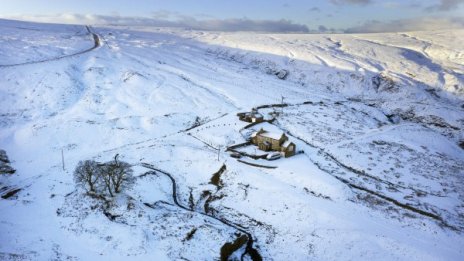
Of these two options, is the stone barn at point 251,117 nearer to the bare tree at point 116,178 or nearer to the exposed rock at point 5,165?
the bare tree at point 116,178

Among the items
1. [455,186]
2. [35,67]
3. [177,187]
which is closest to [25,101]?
[35,67]

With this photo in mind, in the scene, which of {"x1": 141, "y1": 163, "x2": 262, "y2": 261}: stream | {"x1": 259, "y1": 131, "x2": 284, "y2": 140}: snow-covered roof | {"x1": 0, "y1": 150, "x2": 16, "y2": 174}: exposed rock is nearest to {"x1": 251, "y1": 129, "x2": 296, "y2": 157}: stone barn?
{"x1": 259, "y1": 131, "x2": 284, "y2": 140}: snow-covered roof

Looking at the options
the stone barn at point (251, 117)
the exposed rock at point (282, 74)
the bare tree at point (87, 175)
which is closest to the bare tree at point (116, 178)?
the bare tree at point (87, 175)

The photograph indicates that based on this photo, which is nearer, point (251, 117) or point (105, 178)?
point (105, 178)

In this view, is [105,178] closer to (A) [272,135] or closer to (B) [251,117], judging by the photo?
(A) [272,135]

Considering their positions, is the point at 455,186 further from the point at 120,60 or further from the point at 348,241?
the point at 120,60

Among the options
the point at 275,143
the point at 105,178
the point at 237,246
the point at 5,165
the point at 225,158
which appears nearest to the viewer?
the point at 237,246

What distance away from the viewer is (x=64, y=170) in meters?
41.9

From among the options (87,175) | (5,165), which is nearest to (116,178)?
(87,175)

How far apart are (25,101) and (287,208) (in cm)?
5871

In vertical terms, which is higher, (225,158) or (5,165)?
(225,158)

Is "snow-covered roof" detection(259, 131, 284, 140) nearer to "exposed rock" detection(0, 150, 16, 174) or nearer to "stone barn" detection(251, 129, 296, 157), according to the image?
"stone barn" detection(251, 129, 296, 157)

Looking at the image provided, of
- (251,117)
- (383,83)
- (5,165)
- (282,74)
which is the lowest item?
(5,165)

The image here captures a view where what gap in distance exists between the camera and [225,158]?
45.2m
